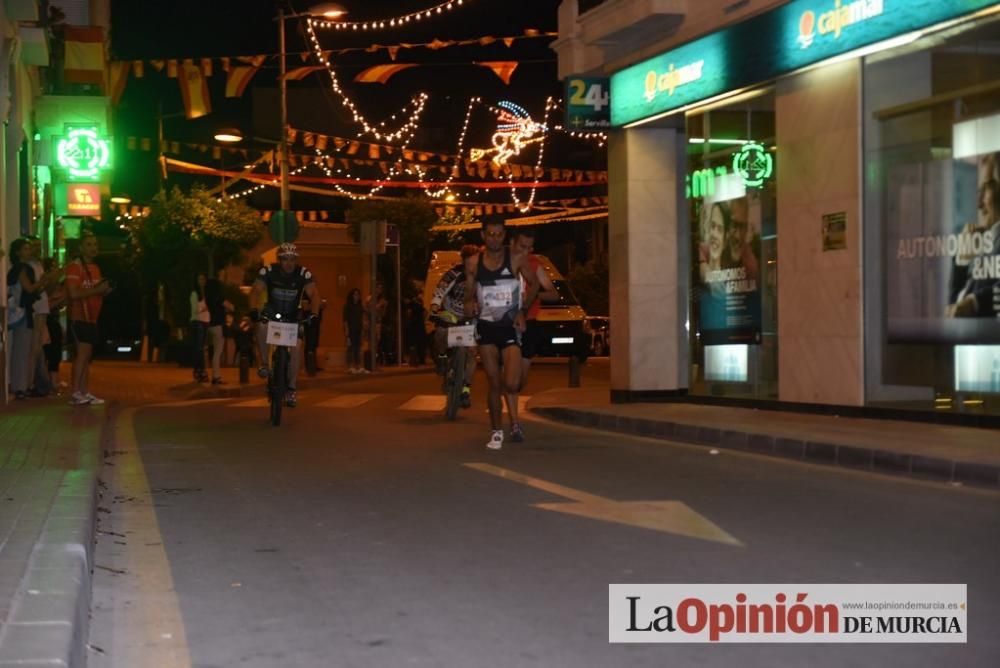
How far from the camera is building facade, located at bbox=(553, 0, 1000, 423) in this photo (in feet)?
41.3

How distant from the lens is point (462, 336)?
49.0 ft

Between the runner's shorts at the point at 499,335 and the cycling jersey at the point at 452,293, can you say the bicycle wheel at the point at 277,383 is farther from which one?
the runner's shorts at the point at 499,335

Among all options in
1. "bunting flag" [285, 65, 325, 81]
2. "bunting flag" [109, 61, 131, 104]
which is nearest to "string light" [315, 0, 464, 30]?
"bunting flag" [285, 65, 325, 81]

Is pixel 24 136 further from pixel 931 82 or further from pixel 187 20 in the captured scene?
pixel 187 20

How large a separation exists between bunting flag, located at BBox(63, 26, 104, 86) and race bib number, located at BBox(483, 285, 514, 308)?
19693 millimetres

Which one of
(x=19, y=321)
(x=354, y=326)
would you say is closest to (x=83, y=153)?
(x=354, y=326)

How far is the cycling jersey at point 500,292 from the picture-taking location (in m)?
12.1

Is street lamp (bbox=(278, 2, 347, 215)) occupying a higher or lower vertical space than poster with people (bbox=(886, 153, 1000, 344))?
higher

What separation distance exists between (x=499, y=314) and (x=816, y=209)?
412cm

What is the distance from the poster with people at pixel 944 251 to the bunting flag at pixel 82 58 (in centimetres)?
2048

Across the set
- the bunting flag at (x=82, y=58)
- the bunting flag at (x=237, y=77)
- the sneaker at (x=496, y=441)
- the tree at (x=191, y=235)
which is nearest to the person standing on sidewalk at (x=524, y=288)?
the sneaker at (x=496, y=441)

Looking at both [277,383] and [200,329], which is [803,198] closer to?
[277,383]

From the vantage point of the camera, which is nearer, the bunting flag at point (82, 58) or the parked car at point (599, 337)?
the bunting flag at point (82, 58)

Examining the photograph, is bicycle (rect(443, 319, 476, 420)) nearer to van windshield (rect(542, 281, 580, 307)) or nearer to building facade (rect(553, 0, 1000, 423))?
building facade (rect(553, 0, 1000, 423))
